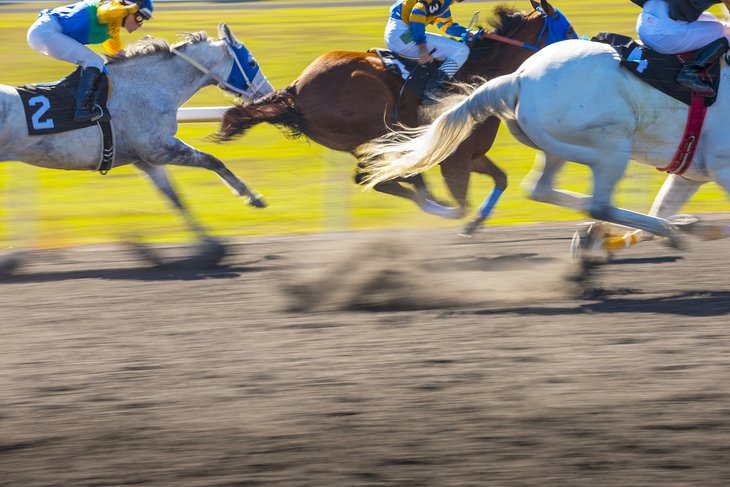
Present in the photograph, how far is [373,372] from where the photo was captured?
14.8 ft

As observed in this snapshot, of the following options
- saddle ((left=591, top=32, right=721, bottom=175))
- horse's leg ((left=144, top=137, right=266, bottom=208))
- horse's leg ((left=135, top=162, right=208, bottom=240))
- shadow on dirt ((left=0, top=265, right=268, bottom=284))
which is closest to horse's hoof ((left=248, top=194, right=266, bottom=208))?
horse's leg ((left=144, top=137, right=266, bottom=208))

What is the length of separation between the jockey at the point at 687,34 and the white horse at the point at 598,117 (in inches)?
5.6

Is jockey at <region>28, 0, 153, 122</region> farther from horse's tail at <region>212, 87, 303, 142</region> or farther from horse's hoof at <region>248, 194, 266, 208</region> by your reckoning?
horse's hoof at <region>248, 194, 266, 208</region>

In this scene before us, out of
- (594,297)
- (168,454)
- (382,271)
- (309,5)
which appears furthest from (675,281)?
(309,5)

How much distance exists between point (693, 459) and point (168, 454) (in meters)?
1.80

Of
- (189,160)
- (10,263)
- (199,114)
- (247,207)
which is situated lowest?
(247,207)

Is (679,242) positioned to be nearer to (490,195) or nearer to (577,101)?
(577,101)

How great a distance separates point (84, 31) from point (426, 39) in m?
2.43

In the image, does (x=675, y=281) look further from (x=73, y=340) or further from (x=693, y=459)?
(x=73, y=340)

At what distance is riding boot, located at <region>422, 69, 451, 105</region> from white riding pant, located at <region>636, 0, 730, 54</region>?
2322 mm

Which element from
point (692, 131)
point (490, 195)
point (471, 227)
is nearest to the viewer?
point (692, 131)

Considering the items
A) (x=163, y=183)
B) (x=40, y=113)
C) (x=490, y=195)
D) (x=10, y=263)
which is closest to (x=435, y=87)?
(x=490, y=195)

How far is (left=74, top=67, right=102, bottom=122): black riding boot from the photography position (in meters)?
6.95

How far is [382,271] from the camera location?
593cm
